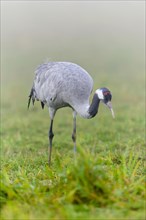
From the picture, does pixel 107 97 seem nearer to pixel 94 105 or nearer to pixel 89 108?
pixel 94 105

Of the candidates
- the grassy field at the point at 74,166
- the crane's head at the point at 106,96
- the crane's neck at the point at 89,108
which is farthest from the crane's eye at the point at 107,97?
the grassy field at the point at 74,166

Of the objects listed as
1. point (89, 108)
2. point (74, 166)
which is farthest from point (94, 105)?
point (74, 166)

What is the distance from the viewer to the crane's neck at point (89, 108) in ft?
26.2

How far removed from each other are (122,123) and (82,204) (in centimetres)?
880

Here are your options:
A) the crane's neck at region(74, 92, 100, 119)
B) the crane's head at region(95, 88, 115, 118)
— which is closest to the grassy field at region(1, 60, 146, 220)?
the crane's neck at region(74, 92, 100, 119)

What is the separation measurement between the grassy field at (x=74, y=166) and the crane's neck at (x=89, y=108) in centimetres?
54

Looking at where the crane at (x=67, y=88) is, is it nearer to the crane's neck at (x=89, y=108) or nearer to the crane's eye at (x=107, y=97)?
the crane's neck at (x=89, y=108)

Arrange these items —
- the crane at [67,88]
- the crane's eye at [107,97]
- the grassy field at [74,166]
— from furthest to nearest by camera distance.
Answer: the crane at [67,88] < the crane's eye at [107,97] < the grassy field at [74,166]

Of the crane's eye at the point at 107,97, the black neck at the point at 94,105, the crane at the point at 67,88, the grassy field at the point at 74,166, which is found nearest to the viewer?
the grassy field at the point at 74,166

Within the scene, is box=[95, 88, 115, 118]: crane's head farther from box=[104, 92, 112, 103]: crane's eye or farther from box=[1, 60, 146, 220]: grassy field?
box=[1, 60, 146, 220]: grassy field

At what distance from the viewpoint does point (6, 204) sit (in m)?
5.21

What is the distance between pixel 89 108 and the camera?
8.22m

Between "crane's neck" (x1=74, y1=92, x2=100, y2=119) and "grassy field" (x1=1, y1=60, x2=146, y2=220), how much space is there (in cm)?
54

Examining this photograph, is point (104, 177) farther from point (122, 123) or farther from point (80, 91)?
point (122, 123)
